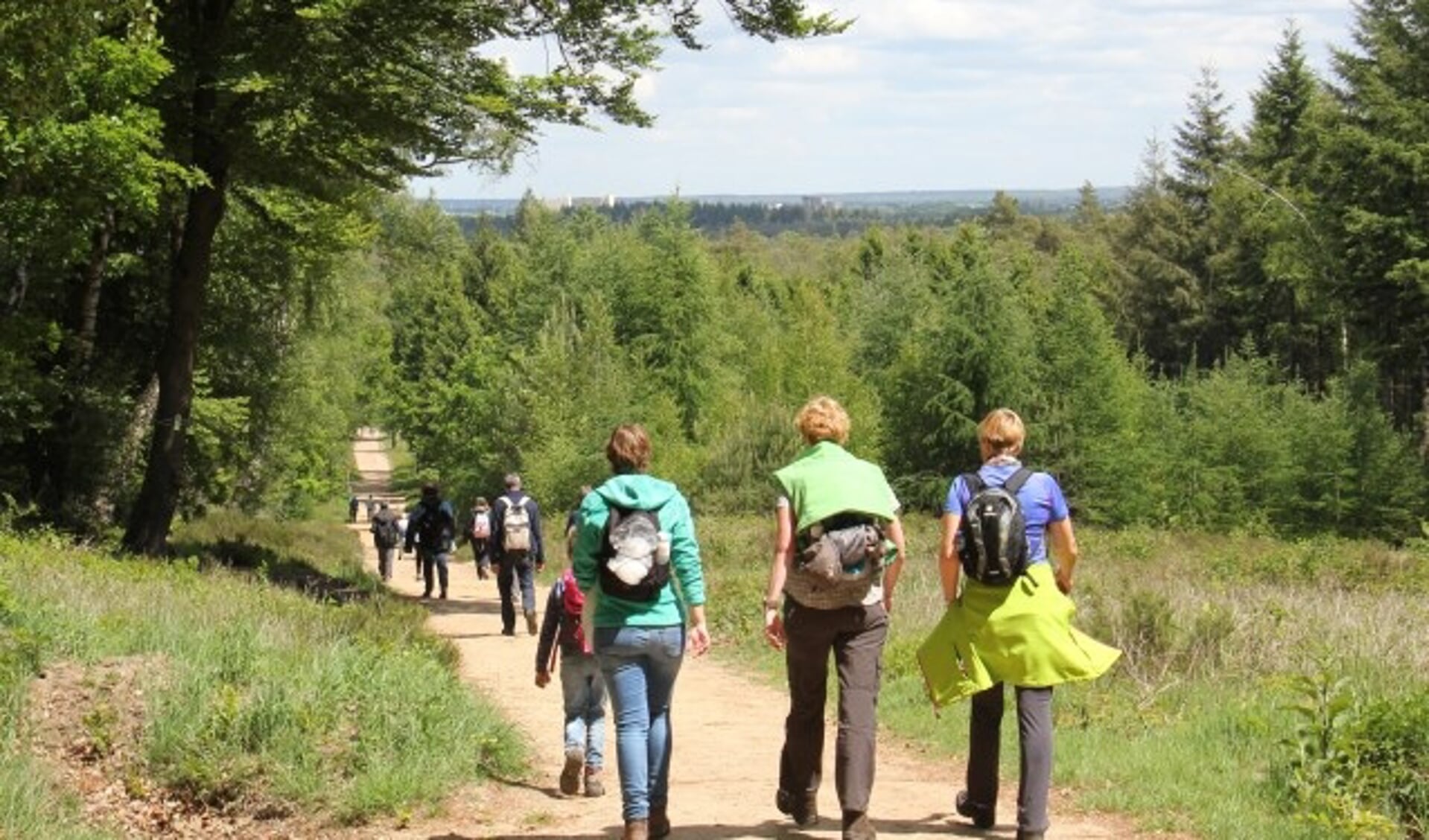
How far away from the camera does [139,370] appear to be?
30.3 m

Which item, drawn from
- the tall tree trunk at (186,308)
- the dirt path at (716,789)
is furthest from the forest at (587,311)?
the dirt path at (716,789)

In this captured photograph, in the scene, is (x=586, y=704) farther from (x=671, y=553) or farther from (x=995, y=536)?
(x=995, y=536)

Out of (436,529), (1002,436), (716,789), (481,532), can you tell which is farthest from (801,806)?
(481,532)

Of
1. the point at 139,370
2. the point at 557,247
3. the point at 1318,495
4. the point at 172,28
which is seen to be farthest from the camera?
the point at 557,247

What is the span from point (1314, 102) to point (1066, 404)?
52.0 ft

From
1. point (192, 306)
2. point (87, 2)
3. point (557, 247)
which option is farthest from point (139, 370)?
point (557, 247)

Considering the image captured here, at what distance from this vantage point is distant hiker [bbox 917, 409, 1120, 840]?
755 centimetres

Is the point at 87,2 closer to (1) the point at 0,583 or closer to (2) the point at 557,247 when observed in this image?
(1) the point at 0,583

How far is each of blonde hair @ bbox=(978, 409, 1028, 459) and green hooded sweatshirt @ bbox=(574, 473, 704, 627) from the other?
1.48 meters

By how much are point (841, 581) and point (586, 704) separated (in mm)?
2891

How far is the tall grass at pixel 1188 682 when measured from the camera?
28.5 ft

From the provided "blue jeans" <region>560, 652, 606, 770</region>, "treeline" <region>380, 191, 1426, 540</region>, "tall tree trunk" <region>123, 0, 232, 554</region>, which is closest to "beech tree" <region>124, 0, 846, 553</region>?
"tall tree trunk" <region>123, 0, 232, 554</region>

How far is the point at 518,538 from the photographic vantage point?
1844 cm

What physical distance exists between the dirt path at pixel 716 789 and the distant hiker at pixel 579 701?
15cm
